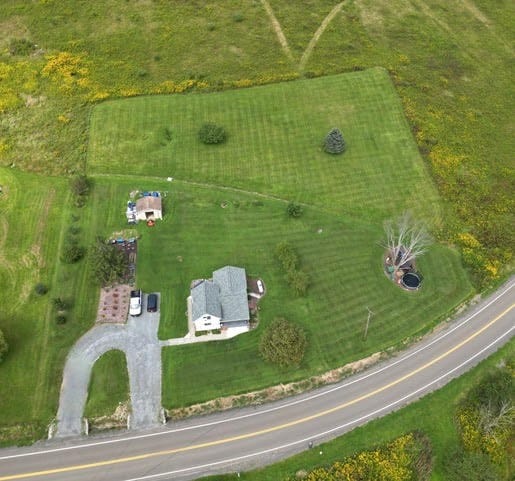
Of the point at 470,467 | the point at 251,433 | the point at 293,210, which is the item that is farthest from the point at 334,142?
the point at 470,467

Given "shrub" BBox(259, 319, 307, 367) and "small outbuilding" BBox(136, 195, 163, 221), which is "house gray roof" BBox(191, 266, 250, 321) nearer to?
"shrub" BBox(259, 319, 307, 367)

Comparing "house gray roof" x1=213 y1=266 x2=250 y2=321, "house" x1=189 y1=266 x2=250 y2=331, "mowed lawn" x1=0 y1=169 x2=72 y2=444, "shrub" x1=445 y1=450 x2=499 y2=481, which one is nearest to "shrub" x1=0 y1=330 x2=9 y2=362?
"mowed lawn" x1=0 y1=169 x2=72 y2=444

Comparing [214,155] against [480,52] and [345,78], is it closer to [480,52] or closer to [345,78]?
[345,78]

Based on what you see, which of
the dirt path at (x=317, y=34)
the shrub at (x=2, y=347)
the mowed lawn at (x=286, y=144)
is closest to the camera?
the shrub at (x=2, y=347)

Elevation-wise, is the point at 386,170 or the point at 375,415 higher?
the point at 386,170

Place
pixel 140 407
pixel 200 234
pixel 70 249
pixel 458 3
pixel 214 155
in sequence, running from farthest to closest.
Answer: pixel 458 3 < pixel 214 155 < pixel 200 234 < pixel 70 249 < pixel 140 407

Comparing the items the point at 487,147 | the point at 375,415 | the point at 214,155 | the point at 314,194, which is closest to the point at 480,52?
the point at 487,147

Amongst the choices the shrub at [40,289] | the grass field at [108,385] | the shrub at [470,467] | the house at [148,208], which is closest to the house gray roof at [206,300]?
the grass field at [108,385]

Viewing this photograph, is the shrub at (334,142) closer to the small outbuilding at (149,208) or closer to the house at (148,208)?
the small outbuilding at (149,208)

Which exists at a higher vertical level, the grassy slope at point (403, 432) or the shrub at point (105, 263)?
the shrub at point (105, 263)
